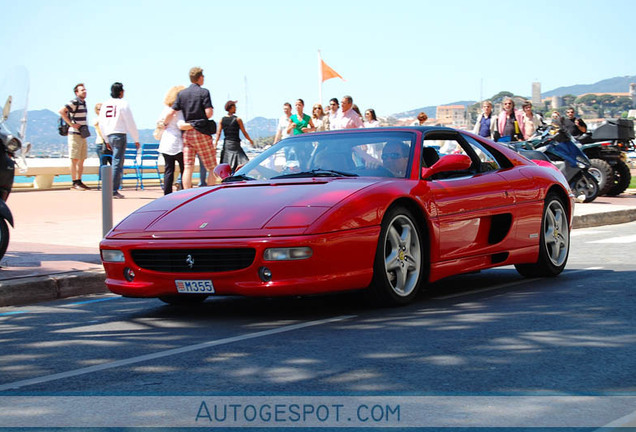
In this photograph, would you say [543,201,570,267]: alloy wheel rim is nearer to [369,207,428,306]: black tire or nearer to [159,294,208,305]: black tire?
[369,207,428,306]: black tire

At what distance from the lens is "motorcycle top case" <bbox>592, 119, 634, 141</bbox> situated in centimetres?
2158

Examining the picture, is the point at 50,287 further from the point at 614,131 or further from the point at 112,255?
the point at 614,131

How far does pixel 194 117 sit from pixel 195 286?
29.2 ft

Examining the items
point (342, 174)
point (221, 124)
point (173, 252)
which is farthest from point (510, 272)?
point (221, 124)

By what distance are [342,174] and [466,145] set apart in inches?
56.8

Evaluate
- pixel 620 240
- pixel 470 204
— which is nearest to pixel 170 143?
pixel 620 240

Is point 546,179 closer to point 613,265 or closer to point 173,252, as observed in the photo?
point 613,265

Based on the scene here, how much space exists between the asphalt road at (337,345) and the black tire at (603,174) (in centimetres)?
1289

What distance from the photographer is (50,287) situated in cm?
846

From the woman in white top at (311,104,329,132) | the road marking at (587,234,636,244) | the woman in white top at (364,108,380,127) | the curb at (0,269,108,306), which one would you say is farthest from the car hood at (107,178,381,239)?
the woman in white top at (364,108,380,127)

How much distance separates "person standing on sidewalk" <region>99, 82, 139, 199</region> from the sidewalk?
0.86 m

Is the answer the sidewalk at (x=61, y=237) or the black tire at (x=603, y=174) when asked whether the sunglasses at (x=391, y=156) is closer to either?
the sidewalk at (x=61, y=237)

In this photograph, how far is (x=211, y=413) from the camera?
4.28m

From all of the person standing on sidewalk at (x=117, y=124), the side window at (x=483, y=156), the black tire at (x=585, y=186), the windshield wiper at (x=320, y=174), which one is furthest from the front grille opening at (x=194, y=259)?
the black tire at (x=585, y=186)
